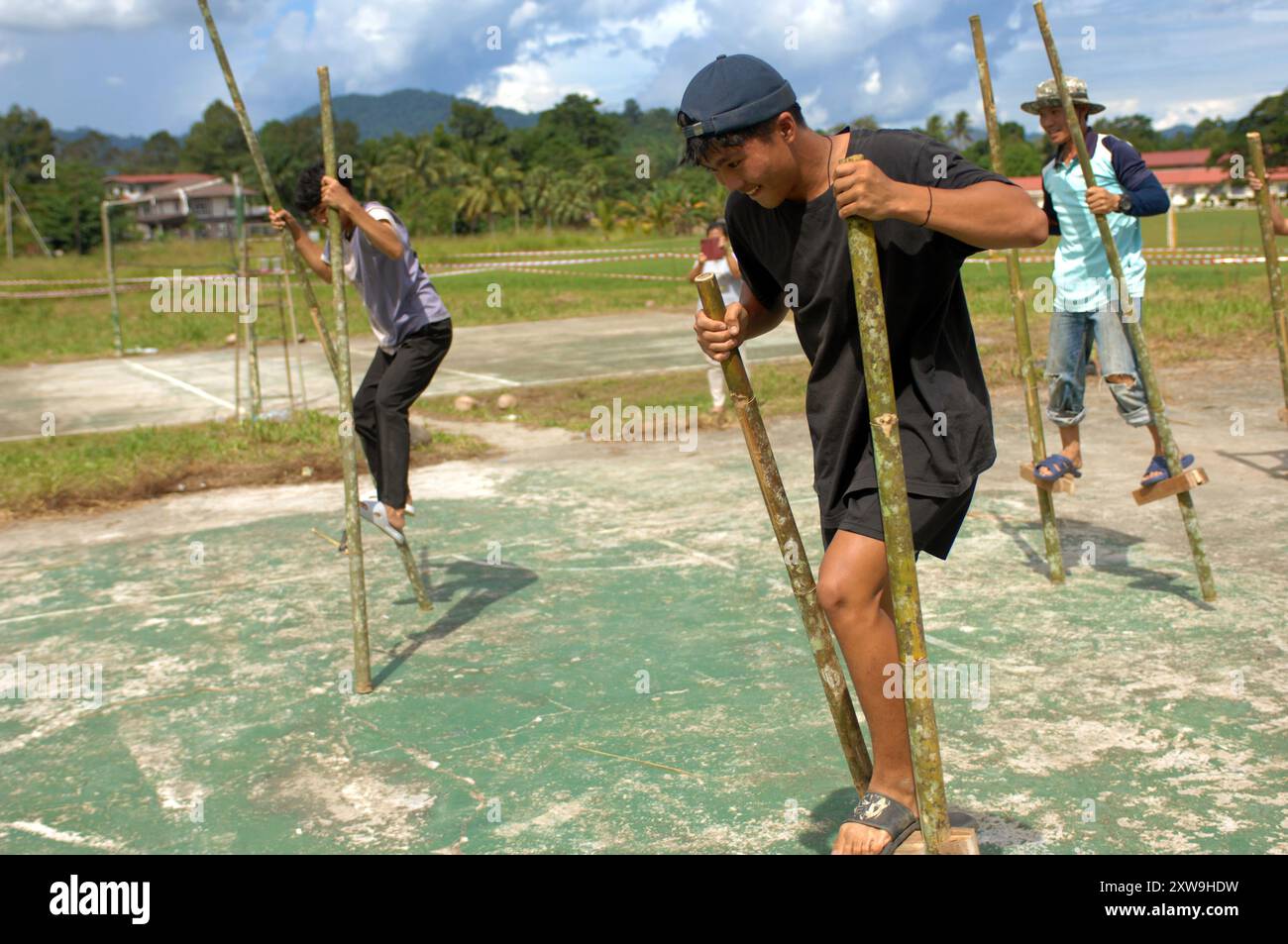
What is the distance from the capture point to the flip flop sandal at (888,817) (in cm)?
306

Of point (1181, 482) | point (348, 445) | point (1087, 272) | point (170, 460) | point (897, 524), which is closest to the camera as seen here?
point (897, 524)

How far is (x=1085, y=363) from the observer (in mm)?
6598

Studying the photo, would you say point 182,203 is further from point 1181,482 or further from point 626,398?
point 1181,482

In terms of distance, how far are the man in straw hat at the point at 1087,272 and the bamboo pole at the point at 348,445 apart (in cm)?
319

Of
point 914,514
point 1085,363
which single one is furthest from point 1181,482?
point 914,514

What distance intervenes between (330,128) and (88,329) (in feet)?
65.3

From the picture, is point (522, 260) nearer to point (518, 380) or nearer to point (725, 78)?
point (518, 380)

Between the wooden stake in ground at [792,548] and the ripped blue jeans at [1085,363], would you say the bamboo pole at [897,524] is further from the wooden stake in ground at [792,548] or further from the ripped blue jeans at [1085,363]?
the ripped blue jeans at [1085,363]

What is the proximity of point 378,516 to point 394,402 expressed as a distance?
68 centimetres

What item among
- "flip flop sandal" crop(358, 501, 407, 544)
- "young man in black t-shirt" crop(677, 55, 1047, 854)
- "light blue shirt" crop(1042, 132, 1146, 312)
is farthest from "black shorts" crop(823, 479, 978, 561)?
"light blue shirt" crop(1042, 132, 1146, 312)

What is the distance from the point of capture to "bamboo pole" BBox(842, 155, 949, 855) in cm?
267

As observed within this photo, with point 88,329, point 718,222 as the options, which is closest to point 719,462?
point 718,222

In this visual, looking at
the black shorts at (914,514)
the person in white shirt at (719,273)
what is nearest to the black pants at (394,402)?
the black shorts at (914,514)

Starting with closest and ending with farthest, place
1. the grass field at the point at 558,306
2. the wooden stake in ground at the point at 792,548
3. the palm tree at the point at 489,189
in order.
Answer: the wooden stake in ground at the point at 792,548, the grass field at the point at 558,306, the palm tree at the point at 489,189
